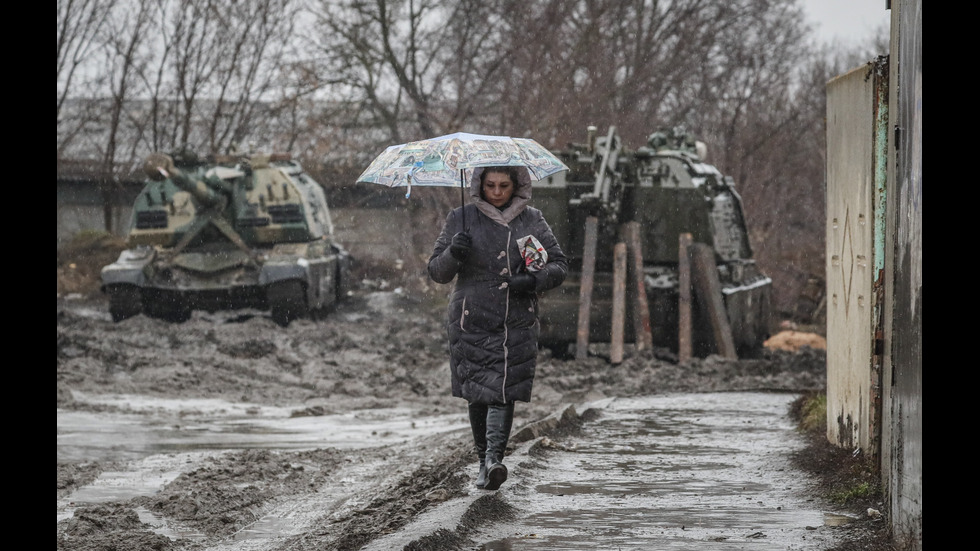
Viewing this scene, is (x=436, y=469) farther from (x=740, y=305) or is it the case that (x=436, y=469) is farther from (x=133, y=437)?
(x=740, y=305)

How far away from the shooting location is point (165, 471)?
29.5 ft

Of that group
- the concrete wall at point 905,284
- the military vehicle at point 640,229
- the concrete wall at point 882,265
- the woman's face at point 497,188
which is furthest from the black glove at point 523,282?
the military vehicle at point 640,229

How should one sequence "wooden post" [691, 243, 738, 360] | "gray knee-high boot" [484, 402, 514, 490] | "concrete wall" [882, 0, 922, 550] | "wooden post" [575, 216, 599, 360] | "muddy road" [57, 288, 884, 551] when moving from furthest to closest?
1. "wooden post" [691, 243, 738, 360]
2. "wooden post" [575, 216, 599, 360]
3. "gray knee-high boot" [484, 402, 514, 490]
4. "muddy road" [57, 288, 884, 551]
5. "concrete wall" [882, 0, 922, 550]

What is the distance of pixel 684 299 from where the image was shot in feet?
59.8

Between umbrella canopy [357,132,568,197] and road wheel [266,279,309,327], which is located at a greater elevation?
umbrella canopy [357,132,568,197]

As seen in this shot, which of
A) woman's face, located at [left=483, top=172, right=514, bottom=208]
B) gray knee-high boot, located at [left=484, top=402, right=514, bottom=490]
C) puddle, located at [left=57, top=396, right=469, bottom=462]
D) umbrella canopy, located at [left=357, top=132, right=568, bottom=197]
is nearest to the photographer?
gray knee-high boot, located at [left=484, top=402, right=514, bottom=490]

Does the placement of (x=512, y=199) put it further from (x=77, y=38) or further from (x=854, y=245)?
Result: (x=77, y=38)

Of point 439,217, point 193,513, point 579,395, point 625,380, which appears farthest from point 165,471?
point 439,217

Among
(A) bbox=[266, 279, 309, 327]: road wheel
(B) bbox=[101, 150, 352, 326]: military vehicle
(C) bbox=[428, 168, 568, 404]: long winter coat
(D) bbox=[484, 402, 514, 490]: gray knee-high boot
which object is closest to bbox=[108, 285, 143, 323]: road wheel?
(B) bbox=[101, 150, 352, 326]: military vehicle

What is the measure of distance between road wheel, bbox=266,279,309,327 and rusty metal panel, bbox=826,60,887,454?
15646mm

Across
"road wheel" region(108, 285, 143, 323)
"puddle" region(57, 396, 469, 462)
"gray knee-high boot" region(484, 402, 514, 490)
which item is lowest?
"puddle" region(57, 396, 469, 462)

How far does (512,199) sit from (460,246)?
20.2 inches

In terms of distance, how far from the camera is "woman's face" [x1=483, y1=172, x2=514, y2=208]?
23.9 ft

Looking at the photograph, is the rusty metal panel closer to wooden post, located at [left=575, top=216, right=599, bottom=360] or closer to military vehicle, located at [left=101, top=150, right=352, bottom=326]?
wooden post, located at [left=575, top=216, right=599, bottom=360]
